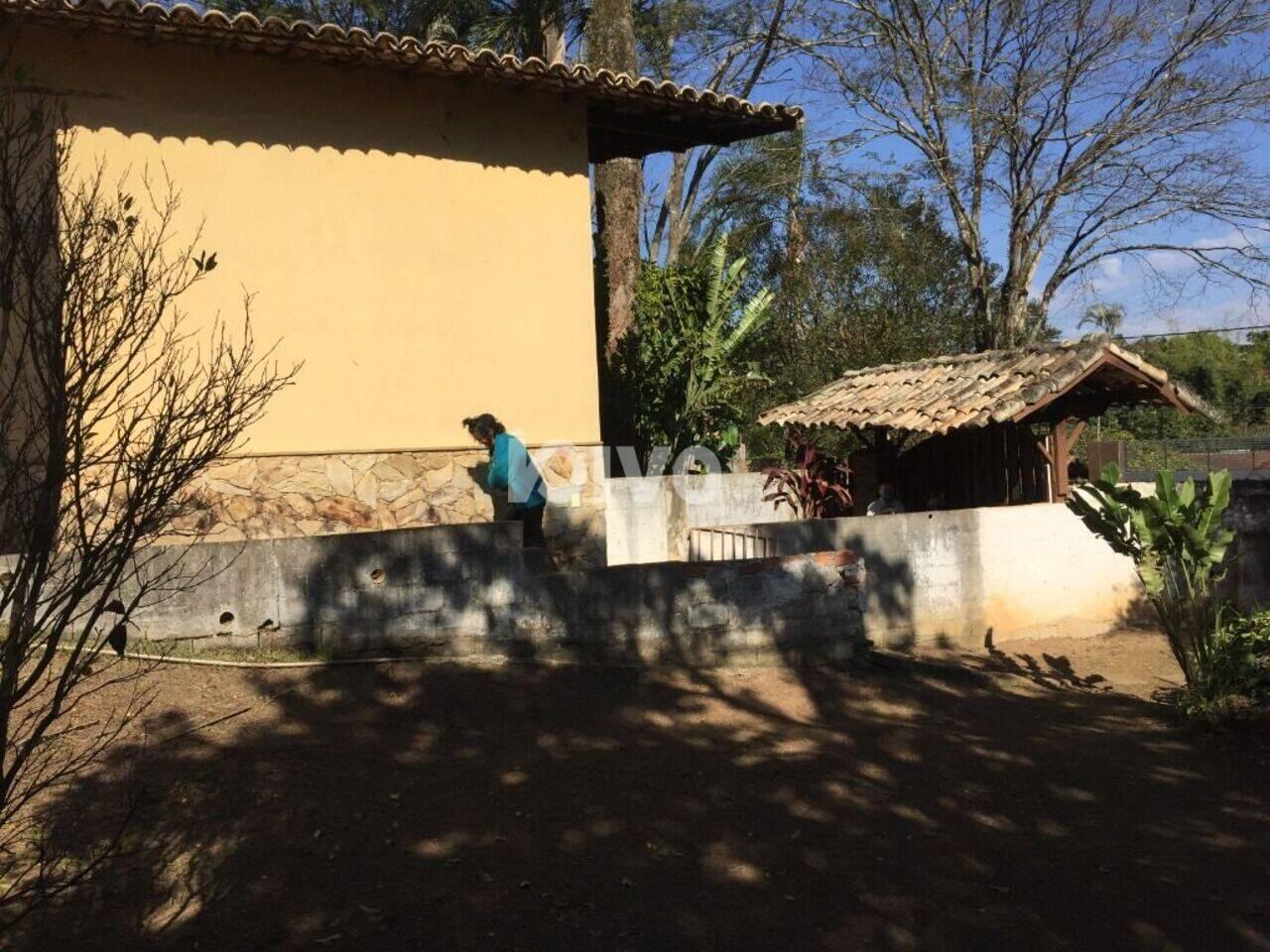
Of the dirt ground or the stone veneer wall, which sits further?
the stone veneer wall

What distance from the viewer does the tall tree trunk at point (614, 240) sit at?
14.1 meters

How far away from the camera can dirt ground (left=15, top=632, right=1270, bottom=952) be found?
164 inches

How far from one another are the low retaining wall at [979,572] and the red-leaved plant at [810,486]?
3.17m

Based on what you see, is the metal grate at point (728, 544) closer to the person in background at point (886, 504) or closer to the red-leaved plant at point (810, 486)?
the red-leaved plant at point (810, 486)

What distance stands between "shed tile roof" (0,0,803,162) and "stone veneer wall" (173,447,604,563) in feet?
10.3

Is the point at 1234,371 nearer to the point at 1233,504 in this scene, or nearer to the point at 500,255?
the point at 1233,504

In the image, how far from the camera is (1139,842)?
5.11m

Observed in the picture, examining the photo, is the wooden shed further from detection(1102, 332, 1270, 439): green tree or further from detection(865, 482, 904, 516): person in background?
detection(1102, 332, 1270, 439): green tree

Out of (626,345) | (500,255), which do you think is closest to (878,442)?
(626,345)

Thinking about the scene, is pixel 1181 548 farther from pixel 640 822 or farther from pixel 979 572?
pixel 640 822

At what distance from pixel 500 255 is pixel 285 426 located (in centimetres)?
243

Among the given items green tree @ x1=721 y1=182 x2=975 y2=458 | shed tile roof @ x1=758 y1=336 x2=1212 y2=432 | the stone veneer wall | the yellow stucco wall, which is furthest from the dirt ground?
green tree @ x1=721 y1=182 x2=975 y2=458

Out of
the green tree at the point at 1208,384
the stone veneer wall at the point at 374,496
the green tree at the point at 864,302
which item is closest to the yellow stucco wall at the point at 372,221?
the stone veneer wall at the point at 374,496

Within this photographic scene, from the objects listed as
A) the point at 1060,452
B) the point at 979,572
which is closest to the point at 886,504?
the point at 1060,452
